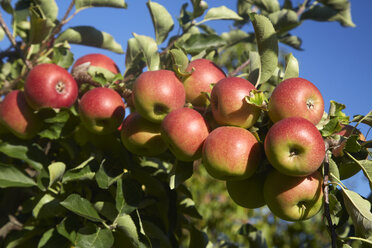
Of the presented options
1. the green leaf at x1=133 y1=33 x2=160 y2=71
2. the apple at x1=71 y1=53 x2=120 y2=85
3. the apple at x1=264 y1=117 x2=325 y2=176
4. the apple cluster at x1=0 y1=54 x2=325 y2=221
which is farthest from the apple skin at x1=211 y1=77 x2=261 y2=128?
the apple at x1=71 y1=53 x2=120 y2=85

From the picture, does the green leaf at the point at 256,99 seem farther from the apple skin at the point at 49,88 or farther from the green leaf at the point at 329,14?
the green leaf at the point at 329,14

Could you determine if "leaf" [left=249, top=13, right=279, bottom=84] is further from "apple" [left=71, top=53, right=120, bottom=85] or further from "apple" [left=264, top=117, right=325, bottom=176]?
"apple" [left=71, top=53, right=120, bottom=85]

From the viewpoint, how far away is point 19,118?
1433 mm

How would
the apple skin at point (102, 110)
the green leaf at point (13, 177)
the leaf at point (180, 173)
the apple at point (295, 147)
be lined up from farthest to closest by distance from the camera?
the green leaf at point (13, 177) → the apple skin at point (102, 110) → the leaf at point (180, 173) → the apple at point (295, 147)

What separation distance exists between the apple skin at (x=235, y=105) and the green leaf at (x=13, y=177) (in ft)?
2.68

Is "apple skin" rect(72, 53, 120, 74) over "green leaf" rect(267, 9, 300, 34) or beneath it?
beneath

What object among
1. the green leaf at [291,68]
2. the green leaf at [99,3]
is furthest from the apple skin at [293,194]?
the green leaf at [99,3]

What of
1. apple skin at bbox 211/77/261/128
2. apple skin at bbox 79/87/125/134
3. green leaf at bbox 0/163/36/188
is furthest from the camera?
green leaf at bbox 0/163/36/188

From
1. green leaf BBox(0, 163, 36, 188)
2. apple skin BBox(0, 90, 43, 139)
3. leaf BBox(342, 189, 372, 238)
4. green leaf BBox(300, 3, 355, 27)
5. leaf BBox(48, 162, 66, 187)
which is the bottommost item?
green leaf BBox(0, 163, 36, 188)

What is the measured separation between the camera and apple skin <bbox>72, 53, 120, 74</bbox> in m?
1.64

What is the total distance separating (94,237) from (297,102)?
721mm

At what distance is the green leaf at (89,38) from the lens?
1778 mm

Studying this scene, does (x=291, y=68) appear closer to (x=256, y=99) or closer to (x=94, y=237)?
(x=256, y=99)

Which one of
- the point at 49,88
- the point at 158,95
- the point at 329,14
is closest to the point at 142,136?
the point at 158,95
